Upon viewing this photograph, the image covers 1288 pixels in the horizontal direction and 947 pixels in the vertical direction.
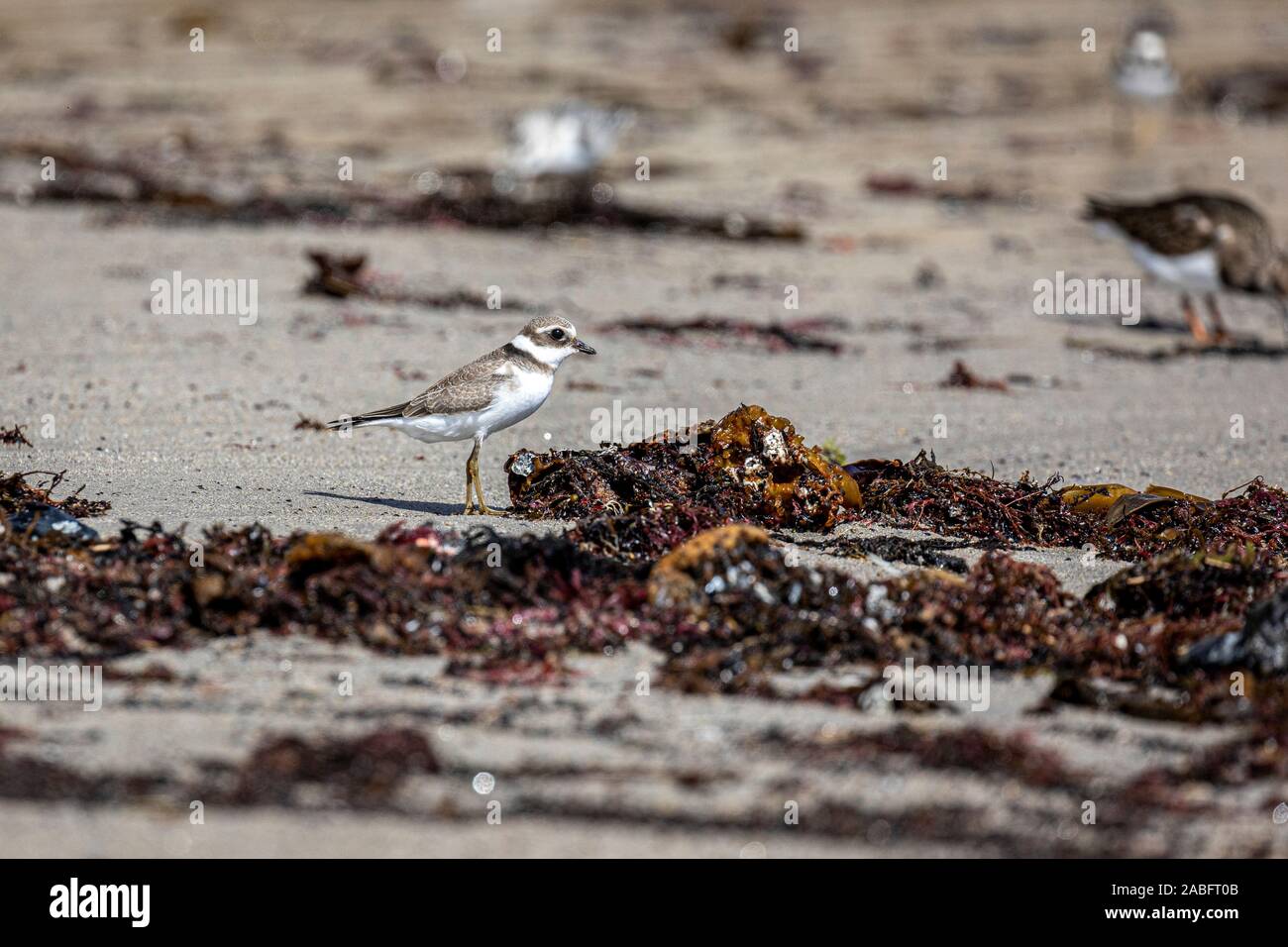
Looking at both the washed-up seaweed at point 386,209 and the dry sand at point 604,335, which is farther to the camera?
the washed-up seaweed at point 386,209

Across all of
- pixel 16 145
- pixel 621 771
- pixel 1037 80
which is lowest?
pixel 621 771

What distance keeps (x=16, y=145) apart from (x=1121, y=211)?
996cm

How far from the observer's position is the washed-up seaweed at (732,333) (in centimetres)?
1052

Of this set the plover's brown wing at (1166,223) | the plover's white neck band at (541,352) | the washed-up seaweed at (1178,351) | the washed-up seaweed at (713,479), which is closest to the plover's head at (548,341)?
the plover's white neck band at (541,352)

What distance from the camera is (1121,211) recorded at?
12.1 m

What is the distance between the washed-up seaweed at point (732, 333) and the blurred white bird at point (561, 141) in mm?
4325

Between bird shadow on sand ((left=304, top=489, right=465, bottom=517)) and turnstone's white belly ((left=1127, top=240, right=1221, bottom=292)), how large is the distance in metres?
6.48

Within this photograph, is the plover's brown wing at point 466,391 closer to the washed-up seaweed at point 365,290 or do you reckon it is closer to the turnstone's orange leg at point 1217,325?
the washed-up seaweed at point 365,290

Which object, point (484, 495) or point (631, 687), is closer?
point (631, 687)

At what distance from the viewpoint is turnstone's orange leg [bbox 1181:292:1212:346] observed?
37.1ft

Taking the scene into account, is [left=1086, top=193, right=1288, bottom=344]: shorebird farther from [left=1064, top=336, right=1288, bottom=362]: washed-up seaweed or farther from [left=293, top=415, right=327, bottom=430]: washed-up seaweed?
[left=293, top=415, right=327, bottom=430]: washed-up seaweed
